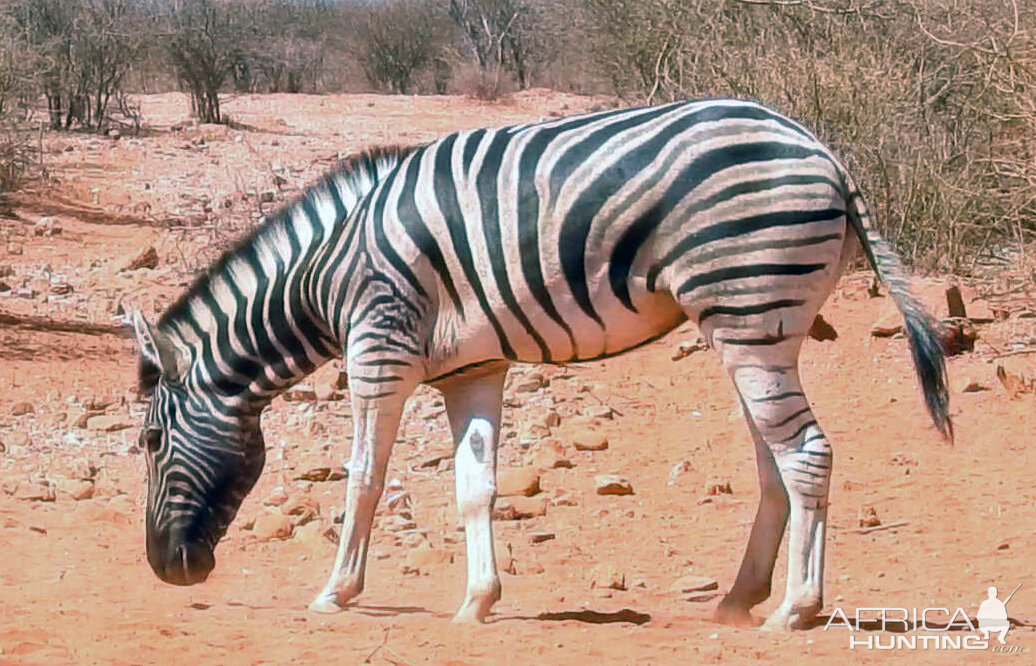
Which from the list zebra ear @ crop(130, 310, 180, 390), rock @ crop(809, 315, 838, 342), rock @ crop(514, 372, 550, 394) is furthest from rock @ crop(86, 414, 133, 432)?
rock @ crop(809, 315, 838, 342)

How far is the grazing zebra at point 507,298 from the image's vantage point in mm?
5238

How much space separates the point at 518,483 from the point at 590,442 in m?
0.98

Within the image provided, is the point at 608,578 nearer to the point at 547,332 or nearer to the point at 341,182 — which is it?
the point at 547,332

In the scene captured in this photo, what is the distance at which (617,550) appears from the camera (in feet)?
23.3

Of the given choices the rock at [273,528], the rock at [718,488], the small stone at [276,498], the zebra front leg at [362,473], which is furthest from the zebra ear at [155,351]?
the rock at [718,488]

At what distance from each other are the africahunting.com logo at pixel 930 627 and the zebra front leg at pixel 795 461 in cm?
20

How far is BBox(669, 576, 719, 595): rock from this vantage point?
6273mm

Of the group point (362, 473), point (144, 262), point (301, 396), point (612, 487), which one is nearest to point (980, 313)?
point (612, 487)

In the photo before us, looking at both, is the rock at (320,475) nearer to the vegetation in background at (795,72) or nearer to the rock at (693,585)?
the rock at (693,585)

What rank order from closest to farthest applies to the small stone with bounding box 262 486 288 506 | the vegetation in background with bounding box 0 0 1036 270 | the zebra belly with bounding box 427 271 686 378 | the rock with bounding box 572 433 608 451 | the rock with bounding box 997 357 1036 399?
the zebra belly with bounding box 427 271 686 378 → the small stone with bounding box 262 486 288 506 → the rock with bounding box 572 433 608 451 → the rock with bounding box 997 357 1036 399 → the vegetation in background with bounding box 0 0 1036 270

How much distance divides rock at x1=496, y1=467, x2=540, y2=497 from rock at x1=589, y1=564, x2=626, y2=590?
1432 millimetres

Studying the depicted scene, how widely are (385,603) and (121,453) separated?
A: 126 inches

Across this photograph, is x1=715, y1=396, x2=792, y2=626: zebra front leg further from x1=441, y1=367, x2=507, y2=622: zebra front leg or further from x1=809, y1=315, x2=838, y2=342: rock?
x1=809, y1=315, x2=838, y2=342: rock

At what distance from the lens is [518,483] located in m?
7.88
